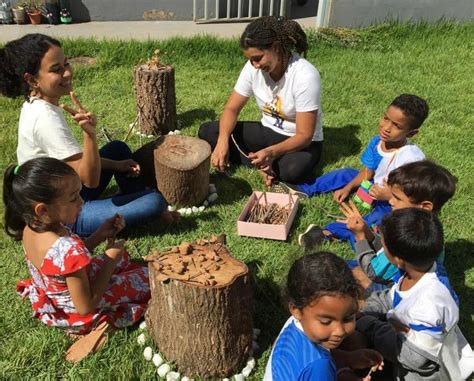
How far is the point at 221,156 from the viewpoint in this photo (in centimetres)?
412

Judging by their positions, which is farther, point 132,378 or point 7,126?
point 7,126

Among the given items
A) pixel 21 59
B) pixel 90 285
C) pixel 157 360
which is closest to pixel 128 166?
pixel 21 59

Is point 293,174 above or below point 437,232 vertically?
below

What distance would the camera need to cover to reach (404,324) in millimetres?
2346

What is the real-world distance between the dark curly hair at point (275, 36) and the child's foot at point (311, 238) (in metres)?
1.42

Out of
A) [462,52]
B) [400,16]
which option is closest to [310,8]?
[400,16]

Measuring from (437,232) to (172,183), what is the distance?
6.77 ft

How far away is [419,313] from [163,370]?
1.31 m

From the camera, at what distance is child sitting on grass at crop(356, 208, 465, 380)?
2.22 m

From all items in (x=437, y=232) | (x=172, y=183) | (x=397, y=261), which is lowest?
(x=172, y=183)

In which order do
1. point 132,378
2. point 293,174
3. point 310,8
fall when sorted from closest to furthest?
point 132,378, point 293,174, point 310,8

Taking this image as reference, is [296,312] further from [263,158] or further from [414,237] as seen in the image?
[263,158]

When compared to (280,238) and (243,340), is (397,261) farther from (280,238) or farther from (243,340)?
(280,238)

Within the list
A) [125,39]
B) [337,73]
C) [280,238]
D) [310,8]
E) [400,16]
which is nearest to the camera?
[280,238]
